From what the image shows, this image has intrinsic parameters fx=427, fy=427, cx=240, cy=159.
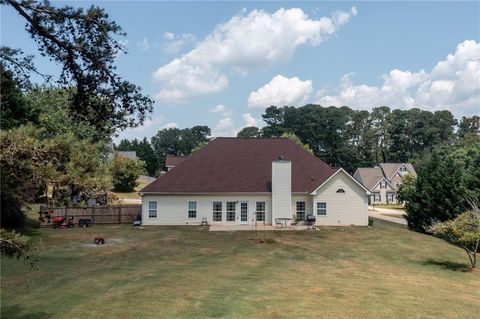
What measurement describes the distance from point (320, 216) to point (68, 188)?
2986 centimetres

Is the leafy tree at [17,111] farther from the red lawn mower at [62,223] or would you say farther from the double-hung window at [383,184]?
the double-hung window at [383,184]

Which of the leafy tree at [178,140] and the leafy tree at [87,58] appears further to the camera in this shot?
the leafy tree at [178,140]

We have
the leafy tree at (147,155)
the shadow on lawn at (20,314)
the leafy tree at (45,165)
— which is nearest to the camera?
the leafy tree at (45,165)

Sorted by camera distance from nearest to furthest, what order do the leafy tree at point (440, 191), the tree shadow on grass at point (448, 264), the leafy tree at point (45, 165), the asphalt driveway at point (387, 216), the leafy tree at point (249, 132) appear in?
the leafy tree at point (45, 165)
the tree shadow on grass at point (448, 264)
the leafy tree at point (440, 191)
the asphalt driveway at point (387, 216)
the leafy tree at point (249, 132)

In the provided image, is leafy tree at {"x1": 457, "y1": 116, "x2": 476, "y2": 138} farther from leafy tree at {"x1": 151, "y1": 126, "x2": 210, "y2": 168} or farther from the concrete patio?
the concrete patio

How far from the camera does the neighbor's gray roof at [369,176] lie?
8069 centimetres

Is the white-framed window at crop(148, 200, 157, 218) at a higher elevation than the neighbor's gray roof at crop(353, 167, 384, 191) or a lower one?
lower

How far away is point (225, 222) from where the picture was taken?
3653 centimetres

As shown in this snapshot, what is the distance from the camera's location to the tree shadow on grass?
2355cm

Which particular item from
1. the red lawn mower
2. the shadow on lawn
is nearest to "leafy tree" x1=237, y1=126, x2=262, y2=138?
the red lawn mower

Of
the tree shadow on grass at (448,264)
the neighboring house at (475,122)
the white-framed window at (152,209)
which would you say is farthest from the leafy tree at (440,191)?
the neighboring house at (475,122)

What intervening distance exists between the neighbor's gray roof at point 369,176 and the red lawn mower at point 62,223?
59.3 m

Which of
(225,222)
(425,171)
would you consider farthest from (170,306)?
(425,171)

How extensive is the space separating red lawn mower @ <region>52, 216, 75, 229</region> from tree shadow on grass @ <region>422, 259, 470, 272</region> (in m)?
25.9
